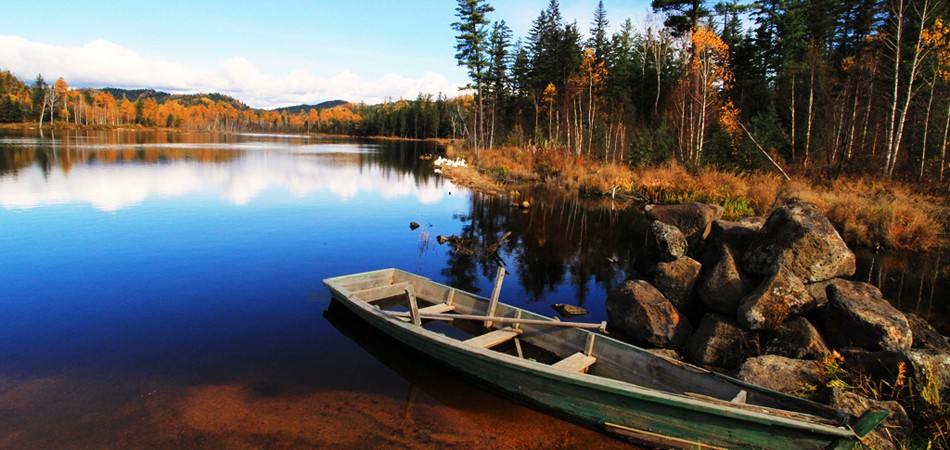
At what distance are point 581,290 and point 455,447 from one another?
727 cm

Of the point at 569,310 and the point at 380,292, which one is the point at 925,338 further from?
the point at 380,292

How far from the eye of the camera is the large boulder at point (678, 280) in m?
10.2

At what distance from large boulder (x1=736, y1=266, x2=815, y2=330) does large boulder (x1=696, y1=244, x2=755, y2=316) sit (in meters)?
0.74

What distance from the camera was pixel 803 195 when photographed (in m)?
18.5

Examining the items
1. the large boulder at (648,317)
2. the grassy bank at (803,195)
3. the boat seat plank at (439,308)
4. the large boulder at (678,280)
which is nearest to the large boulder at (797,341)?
the large boulder at (648,317)

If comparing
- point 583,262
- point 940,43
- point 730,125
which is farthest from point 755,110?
point 583,262

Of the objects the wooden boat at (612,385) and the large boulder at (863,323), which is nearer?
the wooden boat at (612,385)

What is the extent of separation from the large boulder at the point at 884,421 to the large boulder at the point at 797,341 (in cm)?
169

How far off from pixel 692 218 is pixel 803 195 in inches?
322

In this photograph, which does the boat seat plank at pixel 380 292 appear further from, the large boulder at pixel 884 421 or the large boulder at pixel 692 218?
the large boulder at pixel 884 421

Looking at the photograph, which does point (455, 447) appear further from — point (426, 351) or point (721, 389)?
point (721, 389)

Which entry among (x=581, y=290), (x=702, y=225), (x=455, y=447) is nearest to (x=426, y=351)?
(x=455, y=447)

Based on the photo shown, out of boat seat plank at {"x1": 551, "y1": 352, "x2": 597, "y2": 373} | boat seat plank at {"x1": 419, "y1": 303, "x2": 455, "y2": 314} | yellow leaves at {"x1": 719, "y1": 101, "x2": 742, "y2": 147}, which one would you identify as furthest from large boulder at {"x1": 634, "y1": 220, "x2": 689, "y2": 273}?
yellow leaves at {"x1": 719, "y1": 101, "x2": 742, "y2": 147}

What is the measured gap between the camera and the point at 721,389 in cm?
659
